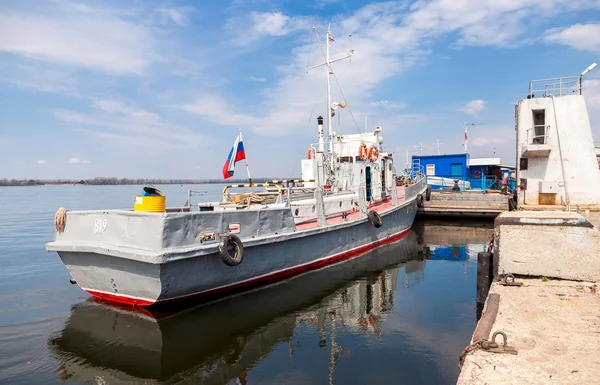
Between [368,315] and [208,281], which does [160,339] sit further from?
[368,315]

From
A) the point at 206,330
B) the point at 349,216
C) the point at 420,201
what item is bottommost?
the point at 206,330

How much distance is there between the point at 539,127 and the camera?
14.2 m

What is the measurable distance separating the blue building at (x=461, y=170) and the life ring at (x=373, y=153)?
586 inches

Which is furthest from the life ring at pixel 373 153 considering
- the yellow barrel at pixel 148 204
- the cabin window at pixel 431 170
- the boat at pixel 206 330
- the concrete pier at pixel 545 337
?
the cabin window at pixel 431 170

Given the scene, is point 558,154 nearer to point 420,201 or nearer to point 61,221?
point 420,201

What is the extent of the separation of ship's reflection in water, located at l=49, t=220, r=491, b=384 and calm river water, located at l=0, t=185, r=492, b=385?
0.02 m

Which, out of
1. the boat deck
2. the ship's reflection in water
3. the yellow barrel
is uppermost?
the yellow barrel

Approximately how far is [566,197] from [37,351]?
602 inches

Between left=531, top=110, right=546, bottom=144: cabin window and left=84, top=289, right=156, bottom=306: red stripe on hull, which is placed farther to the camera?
left=531, top=110, right=546, bottom=144: cabin window

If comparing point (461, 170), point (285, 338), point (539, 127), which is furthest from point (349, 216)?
point (461, 170)

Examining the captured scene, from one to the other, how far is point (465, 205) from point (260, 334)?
52.5 ft

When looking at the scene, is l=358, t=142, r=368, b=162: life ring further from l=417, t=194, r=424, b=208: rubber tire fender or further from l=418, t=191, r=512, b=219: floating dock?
l=418, t=191, r=512, b=219: floating dock

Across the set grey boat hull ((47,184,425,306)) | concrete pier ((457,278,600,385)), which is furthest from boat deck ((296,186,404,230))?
concrete pier ((457,278,600,385))

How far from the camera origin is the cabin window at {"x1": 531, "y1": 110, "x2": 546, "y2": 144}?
13.7m
